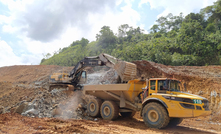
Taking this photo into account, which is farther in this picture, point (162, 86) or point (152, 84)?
point (152, 84)

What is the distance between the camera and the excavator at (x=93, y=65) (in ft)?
27.6

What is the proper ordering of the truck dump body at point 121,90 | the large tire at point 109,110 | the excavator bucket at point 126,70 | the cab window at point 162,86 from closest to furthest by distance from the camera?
the cab window at point 162,86, the truck dump body at point 121,90, the excavator bucket at point 126,70, the large tire at point 109,110

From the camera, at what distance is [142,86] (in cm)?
835

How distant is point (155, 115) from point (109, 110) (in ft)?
9.28

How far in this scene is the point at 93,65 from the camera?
1137 cm

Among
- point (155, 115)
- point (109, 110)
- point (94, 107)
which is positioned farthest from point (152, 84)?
point (94, 107)

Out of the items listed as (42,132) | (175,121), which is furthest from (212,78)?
(42,132)

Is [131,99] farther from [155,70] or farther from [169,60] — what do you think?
[169,60]

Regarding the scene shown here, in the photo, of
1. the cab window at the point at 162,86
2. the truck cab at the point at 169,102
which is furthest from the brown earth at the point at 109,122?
the cab window at the point at 162,86

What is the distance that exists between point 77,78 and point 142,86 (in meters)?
7.96

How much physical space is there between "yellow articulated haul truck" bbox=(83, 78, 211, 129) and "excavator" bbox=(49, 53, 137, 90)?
66cm

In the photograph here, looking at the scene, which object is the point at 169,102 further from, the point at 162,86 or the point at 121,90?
the point at 121,90

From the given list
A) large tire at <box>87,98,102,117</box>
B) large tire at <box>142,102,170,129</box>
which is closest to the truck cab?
large tire at <box>142,102,170,129</box>

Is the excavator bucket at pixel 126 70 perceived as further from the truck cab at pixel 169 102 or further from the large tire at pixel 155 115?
the large tire at pixel 155 115
